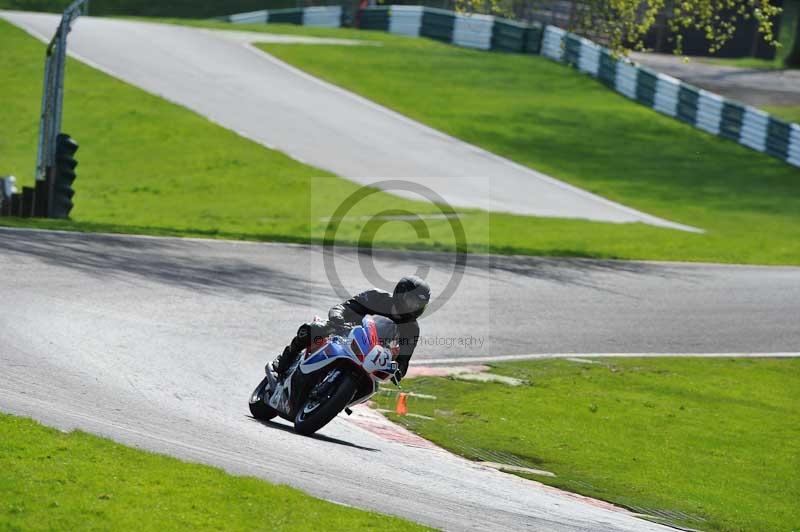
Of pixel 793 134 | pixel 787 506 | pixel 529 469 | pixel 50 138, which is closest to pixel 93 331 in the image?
pixel 529 469

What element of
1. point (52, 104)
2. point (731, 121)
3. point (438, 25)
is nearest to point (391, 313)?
point (52, 104)

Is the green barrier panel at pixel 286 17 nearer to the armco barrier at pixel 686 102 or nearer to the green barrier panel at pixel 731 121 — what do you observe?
the armco barrier at pixel 686 102

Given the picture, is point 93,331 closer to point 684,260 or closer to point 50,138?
point 50,138

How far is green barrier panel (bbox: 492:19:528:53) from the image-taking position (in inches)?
1895

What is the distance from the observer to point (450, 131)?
37.7 meters

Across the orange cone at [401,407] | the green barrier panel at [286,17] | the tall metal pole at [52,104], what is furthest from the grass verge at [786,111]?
the orange cone at [401,407]

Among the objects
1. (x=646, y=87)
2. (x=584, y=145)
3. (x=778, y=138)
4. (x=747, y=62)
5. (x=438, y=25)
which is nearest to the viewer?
(x=584, y=145)

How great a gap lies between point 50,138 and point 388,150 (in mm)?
12526

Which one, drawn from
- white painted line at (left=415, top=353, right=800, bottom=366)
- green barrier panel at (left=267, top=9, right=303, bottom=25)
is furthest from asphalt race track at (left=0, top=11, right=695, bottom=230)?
white painted line at (left=415, top=353, right=800, bottom=366)

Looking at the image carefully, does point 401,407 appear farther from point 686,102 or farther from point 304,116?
point 686,102

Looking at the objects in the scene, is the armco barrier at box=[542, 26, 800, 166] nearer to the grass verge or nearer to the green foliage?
the green foliage

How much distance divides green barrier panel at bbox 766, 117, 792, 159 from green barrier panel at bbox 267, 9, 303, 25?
21.9 metres

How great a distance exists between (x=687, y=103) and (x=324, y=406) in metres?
32.7

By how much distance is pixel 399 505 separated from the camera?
30.6 feet
